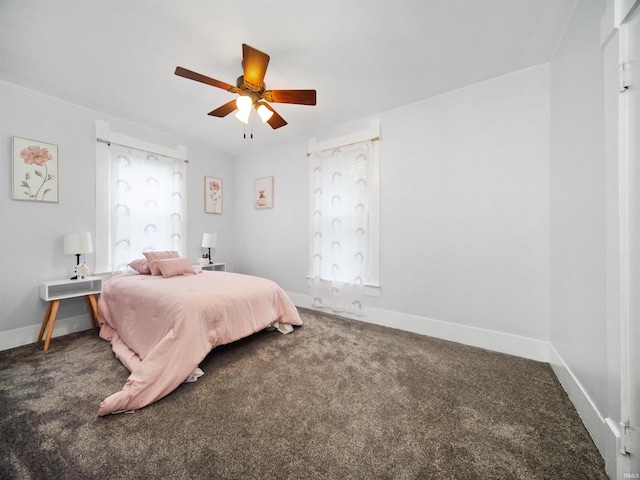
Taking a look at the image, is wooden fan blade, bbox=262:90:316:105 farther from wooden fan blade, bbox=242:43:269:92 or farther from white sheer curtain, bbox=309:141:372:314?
white sheer curtain, bbox=309:141:372:314

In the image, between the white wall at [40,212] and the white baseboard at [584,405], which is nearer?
the white baseboard at [584,405]

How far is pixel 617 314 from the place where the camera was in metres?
1.09

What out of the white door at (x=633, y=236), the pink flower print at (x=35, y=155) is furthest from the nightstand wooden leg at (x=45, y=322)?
the white door at (x=633, y=236)

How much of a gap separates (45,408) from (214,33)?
2.81m

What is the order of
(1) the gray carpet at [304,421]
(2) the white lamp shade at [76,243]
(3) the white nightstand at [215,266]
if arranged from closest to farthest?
(1) the gray carpet at [304,421] → (2) the white lamp shade at [76,243] → (3) the white nightstand at [215,266]

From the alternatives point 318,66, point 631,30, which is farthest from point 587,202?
point 318,66

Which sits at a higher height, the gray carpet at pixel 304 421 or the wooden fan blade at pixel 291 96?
the wooden fan blade at pixel 291 96

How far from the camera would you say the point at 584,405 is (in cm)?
141

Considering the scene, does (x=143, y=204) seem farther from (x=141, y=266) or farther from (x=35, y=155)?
(x=35, y=155)

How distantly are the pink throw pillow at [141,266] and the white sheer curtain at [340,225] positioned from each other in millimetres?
2151

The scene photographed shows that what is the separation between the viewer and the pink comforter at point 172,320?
5.24 feet

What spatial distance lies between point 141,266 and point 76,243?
646 mm

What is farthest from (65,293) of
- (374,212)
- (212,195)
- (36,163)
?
(374,212)

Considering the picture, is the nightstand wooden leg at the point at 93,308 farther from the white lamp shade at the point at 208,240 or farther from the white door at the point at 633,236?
the white door at the point at 633,236
